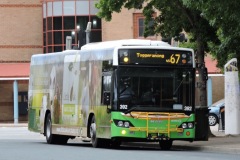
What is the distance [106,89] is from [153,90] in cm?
149

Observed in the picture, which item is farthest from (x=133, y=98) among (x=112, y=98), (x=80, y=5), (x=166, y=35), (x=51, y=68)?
(x=80, y=5)

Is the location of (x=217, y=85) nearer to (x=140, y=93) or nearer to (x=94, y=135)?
Answer: (x=94, y=135)

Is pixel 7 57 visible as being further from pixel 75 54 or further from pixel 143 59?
pixel 143 59

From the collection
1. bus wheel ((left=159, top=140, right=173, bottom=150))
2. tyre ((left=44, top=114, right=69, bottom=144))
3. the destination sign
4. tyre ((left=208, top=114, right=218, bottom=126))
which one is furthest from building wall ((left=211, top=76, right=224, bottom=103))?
the destination sign

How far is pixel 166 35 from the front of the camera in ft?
115

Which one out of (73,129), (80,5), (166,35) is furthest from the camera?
(80,5)

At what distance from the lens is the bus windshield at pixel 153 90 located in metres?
26.2

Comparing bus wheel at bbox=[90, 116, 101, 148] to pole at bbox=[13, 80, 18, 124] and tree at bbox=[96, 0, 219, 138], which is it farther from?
pole at bbox=[13, 80, 18, 124]

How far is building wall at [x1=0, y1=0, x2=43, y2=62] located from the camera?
211 ft

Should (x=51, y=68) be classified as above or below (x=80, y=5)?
below

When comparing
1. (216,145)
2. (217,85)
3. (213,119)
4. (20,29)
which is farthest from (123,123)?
(20,29)

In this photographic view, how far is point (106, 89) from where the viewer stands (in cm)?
2697

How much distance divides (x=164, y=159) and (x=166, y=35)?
13.8 metres

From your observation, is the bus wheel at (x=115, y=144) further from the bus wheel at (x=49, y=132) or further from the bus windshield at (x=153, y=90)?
the bus wheel at (x=49, y=132)
